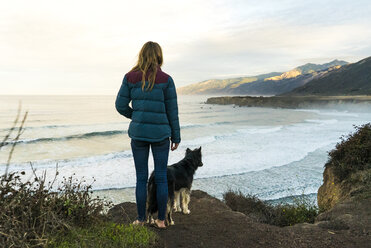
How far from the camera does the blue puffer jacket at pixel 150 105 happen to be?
3.32 meters

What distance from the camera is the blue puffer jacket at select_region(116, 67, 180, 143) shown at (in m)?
3.32

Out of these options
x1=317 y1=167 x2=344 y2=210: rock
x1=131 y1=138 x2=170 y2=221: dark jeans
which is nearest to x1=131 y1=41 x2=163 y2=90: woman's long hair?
x1=131 y1=138 x2=170 y2=221: dark jeans

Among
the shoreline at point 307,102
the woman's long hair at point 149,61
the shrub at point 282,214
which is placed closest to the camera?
the woman's long hair at point 149,61

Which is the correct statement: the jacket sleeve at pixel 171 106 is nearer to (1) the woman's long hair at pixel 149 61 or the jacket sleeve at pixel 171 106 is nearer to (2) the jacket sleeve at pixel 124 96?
(1) the woman's long hair at pixel 149 61

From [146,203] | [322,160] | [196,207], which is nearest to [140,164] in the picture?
[146,203]

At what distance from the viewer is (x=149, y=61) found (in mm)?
3348

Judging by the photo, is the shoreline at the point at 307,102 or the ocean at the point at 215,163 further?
the shoreline at the point at 307,102

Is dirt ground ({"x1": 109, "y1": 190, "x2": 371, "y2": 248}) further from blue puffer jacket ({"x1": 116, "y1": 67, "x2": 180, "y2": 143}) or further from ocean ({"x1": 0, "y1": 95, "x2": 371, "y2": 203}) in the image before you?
ocean ({"x1": 0, "y1": 95, "x2": 371, "y2": 203})

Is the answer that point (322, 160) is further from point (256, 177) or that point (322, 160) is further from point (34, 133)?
point (34, 133)

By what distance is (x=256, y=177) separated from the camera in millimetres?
10281

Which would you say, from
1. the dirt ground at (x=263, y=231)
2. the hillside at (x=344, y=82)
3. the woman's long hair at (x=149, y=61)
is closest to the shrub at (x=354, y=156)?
the dirt ground at (x=263, y=231)

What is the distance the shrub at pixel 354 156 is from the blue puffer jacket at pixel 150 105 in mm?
5276

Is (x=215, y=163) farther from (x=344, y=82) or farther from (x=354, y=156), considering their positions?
(x=344, y=82)

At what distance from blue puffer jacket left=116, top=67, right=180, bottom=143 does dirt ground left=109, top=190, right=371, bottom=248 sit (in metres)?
0.99
